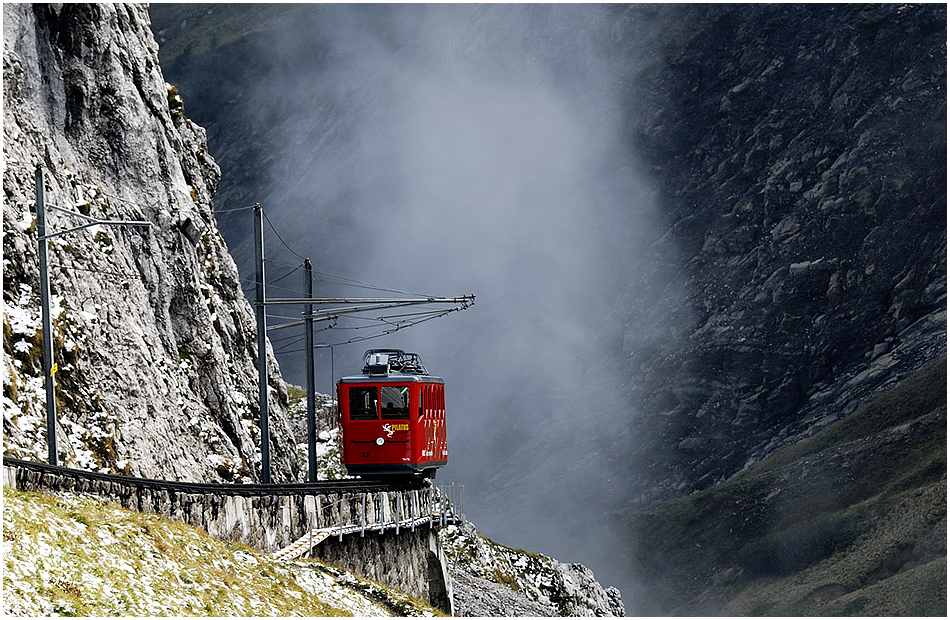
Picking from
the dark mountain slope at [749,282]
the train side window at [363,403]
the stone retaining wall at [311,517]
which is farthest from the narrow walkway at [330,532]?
the dark mountain slope at [749,282]

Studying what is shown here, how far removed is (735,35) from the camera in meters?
196

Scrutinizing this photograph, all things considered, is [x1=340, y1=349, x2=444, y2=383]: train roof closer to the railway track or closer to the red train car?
the red train car

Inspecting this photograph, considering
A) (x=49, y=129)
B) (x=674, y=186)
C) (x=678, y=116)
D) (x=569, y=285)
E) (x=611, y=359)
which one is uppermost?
(x=678, y=116)

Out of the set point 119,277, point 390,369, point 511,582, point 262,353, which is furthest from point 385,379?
point 511,582

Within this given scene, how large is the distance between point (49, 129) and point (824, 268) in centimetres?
14571

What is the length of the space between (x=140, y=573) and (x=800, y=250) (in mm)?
163251

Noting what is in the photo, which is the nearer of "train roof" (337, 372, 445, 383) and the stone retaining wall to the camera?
the stone retaining wall

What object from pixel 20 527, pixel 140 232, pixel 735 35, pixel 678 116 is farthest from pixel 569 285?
pixel 20 527

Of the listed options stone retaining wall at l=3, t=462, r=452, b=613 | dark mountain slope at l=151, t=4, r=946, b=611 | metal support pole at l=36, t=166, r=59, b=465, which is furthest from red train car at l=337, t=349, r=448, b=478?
dark mountain slope at l=151, t=4, r=946, b=611

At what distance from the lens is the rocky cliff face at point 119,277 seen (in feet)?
109

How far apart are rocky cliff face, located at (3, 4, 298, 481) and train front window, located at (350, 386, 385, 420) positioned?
248 inches

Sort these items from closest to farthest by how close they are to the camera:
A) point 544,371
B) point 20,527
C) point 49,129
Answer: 1. point 20,527
2. point 49,129
3. point 544,371

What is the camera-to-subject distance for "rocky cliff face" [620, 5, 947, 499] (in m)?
160

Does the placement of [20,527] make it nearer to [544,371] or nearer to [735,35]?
[544,371]
